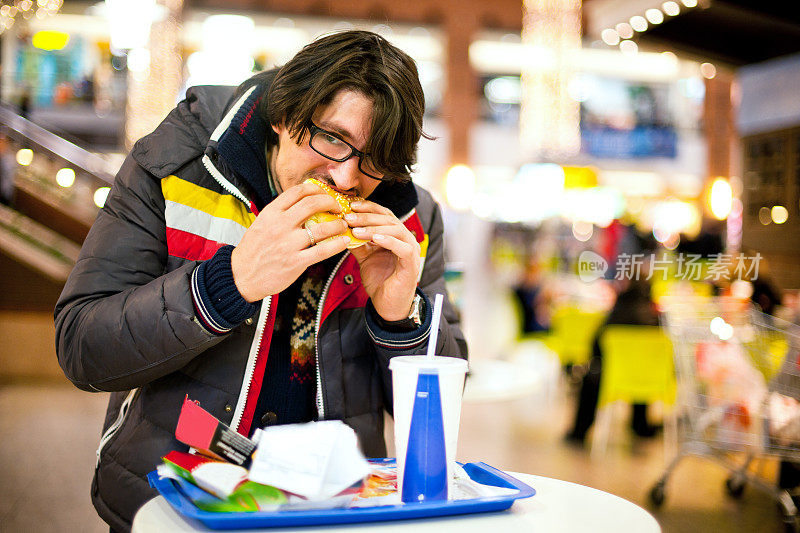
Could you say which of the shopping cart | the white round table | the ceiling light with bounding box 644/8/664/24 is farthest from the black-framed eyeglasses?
the ceiling light with bounding box 644/8/664/24

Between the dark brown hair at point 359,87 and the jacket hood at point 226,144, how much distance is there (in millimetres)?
81

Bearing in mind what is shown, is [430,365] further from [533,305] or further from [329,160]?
[533,305]

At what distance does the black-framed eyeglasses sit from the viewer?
4.10 feet

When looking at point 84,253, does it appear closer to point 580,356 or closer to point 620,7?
point 620,7

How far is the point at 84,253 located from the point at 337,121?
0.52 m

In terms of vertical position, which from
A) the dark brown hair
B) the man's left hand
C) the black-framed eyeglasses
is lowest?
the man's left hand

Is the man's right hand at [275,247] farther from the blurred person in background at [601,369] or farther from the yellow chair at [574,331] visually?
the yellow chair at [574,331]

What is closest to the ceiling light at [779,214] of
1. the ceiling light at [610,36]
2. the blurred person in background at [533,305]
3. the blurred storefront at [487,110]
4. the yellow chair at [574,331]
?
the ceiling light at [610,36]

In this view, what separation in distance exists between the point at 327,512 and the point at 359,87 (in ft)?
2.33

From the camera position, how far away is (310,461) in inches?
36.9

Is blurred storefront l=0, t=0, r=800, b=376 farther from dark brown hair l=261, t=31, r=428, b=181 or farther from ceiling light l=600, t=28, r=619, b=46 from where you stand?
dark brown hair l=261, t=31, r=428, b=181

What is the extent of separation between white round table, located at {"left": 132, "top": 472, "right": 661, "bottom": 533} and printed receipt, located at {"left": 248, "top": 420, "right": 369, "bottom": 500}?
0.22ft

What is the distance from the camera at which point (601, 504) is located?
112 centimetres

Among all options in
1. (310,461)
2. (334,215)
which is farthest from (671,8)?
(310,461)
